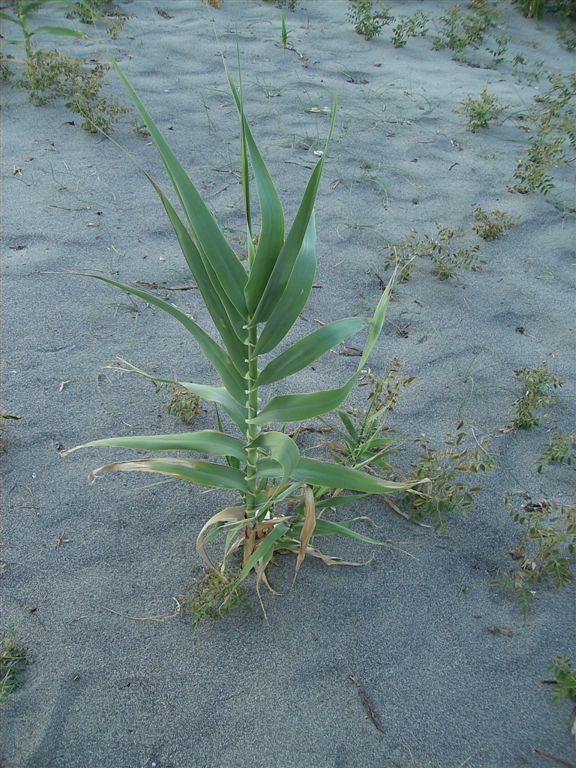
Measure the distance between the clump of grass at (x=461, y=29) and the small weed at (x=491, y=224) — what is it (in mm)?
2408

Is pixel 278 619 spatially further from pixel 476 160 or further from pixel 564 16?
pixel 564 16

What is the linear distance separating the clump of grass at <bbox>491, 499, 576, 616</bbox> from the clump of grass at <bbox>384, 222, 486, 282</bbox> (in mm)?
1283

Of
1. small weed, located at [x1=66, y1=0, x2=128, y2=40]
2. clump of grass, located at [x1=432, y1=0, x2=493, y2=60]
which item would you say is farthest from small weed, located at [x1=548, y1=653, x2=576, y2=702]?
clump of grass, located at [x1=432, y1=0, x2=493, y2=60]

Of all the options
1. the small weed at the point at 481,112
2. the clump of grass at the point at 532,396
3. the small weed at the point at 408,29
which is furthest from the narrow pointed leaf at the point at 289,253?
the small weed at the point at 408,29

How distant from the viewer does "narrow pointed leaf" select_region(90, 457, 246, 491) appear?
1.55 metres

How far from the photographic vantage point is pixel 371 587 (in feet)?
5.90

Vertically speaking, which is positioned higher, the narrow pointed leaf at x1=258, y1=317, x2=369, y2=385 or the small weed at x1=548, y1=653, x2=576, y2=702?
the narrow pointed leaf at x1=258, y1=317, x2=369, y2=385

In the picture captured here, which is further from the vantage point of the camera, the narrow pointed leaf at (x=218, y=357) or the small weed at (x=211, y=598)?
the small weed at (x=211, y=598)

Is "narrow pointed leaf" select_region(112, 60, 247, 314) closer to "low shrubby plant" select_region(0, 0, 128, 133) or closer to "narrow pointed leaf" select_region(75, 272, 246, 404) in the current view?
"narrow pointed leaf" select_region(75, 272, 246, 404)

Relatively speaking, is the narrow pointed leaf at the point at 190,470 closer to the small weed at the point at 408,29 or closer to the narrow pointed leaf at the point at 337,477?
the narrow pointed leaf at the point at 337,477

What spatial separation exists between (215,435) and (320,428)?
0.66 m

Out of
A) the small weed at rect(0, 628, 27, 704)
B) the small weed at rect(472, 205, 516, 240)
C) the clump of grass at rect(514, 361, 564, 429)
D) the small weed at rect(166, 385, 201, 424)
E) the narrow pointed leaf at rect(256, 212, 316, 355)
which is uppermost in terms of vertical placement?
the narrow pointed leaf at rect(256, 212, 316, 355)

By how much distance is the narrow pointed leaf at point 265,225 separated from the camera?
1.28 meters

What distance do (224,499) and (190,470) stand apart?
1.46 feet
